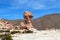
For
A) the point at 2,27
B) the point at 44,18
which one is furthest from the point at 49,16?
the point at 2,27

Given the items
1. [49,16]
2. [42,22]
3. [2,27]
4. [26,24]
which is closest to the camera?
[2,27]

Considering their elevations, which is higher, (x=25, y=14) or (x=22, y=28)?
(x=25, y=14)

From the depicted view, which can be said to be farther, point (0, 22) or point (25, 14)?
point (25, 14)

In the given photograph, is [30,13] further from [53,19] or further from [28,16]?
[53,19]

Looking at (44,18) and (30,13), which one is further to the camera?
(44,18)

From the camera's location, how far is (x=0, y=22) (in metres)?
53.4

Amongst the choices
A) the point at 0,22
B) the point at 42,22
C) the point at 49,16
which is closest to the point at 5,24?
the point at 0,22

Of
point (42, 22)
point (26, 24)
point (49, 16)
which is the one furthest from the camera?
point (49, 16)

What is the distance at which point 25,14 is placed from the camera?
5719 cm

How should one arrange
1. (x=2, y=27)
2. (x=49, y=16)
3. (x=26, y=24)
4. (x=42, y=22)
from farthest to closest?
1. (x=49, y=16)
2. (x=42, y=22)
3. (x=26, y=24)
4. (x=2, y=27)

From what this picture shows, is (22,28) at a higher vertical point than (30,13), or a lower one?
lower

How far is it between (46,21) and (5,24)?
2799 inches

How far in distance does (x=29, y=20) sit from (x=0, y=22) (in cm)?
790

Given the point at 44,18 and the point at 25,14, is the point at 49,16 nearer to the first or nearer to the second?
the point at 44,18
